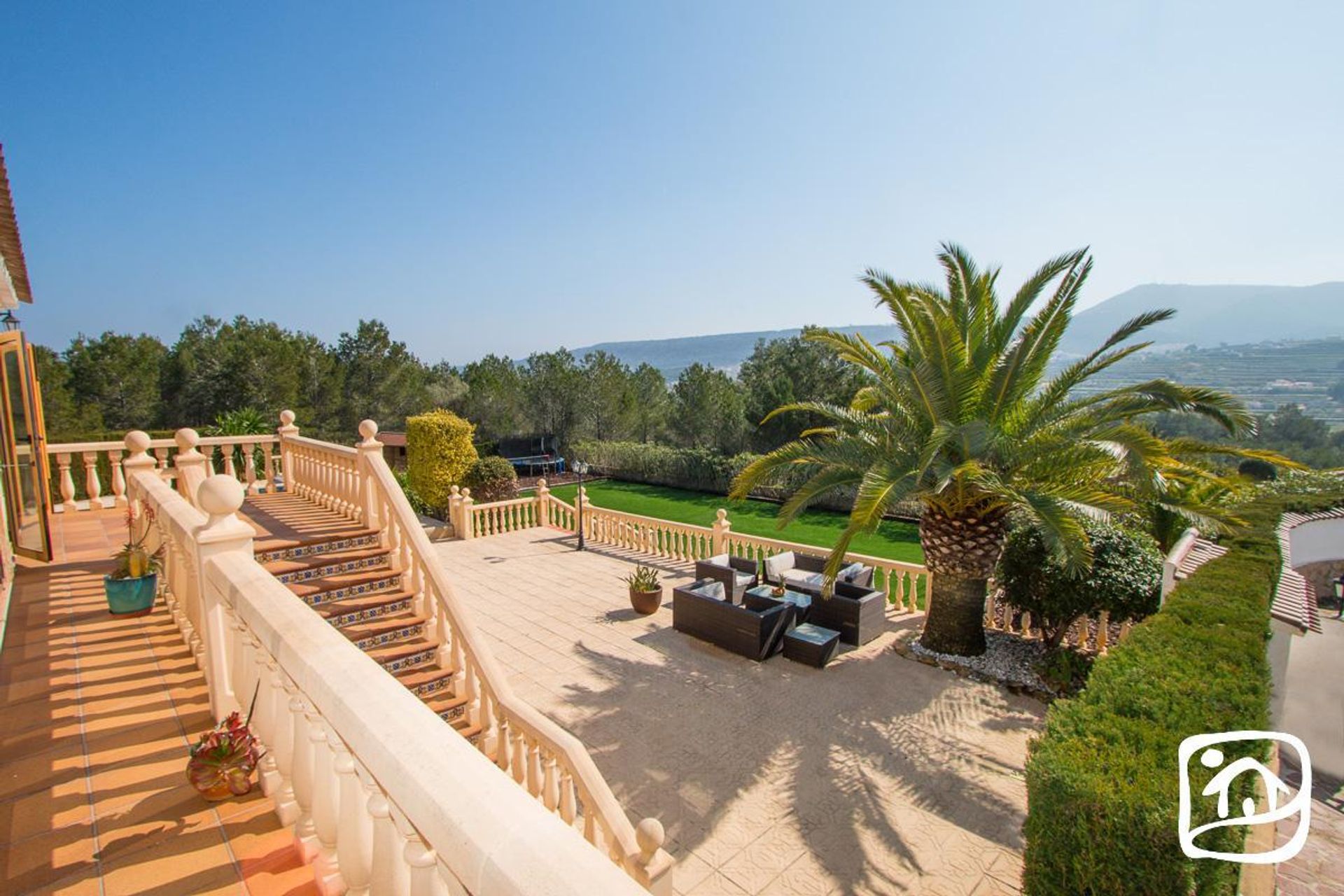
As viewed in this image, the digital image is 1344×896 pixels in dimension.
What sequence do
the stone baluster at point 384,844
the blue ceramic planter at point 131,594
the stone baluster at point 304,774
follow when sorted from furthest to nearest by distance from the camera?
the blue ceramic planter at point 131,594
the stone baluster at point 304,774
the stone baluster at point 384,844

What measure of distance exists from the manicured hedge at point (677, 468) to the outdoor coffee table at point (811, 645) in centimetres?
1327

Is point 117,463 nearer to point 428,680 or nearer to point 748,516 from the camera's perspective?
point 428,680

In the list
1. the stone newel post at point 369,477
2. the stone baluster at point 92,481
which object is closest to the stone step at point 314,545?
the stone newel post at point 369,477

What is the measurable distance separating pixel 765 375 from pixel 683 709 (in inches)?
997

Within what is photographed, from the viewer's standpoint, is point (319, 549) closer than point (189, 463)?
No

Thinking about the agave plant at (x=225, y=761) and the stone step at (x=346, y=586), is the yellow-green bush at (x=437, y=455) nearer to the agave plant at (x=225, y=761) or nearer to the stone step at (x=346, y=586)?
the stone step at (x=346, y=586)

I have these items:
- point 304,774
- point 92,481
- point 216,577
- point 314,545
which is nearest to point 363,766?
point 304,774

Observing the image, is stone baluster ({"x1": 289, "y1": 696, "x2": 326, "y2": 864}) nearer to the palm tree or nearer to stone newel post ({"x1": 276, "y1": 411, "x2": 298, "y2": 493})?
the palm tree

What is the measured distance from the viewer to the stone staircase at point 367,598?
17.9 feet

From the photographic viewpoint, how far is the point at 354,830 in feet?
5.57

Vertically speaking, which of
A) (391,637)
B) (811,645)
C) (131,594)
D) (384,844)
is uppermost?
(384,844)

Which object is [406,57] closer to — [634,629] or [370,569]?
[370,569]

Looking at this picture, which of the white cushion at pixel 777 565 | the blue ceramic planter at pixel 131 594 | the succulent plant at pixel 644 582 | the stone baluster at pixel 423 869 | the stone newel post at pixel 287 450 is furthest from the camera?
the white cushion at pixel 777 565

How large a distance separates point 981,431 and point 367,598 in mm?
6824
